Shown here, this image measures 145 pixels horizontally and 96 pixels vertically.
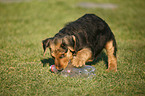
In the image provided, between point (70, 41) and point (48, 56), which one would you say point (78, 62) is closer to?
point (70, 41)

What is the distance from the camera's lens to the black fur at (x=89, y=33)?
4.56 meters

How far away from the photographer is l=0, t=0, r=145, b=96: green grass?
4272mm

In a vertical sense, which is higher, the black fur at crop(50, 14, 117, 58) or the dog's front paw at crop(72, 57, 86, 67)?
the black fur at crop(50, 14, 117, 58)

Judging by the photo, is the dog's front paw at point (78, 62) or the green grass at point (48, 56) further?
the dog's front paw at point (78, 62)

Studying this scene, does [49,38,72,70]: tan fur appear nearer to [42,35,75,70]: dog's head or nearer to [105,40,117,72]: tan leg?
[42,35,75,70]: dog's head

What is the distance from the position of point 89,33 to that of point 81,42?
1.30 ft

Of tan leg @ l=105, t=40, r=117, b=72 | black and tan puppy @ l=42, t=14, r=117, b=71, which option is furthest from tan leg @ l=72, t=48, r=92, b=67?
tan leg @ l=105, t=40, r=117, b=72

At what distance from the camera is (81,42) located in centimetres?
455

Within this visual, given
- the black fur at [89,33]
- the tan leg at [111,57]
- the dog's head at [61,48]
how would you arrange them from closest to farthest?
the dog's head at [61,48]
the black fur at [89,33]
the tan leg at [111,57]

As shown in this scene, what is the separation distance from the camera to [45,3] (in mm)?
15570

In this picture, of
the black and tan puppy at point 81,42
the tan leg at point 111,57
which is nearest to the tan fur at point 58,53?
the black and tan puppy at point 81,42

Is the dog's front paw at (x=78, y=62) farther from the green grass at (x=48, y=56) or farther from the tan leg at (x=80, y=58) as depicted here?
the green grass at (x=48, y=56)

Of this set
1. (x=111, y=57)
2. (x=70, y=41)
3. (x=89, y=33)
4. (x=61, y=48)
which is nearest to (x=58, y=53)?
(x=61, y=48)

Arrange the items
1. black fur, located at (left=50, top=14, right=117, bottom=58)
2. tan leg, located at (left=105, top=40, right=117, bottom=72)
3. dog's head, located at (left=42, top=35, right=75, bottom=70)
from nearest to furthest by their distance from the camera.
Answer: dog's head, located at (left=42, top=35, right=75, bottom=70) < black fur, located at (left=50, top=14, right=117, bottom=58) < tan leg, located at (left=105, top=40, right=117, bottom=72)
